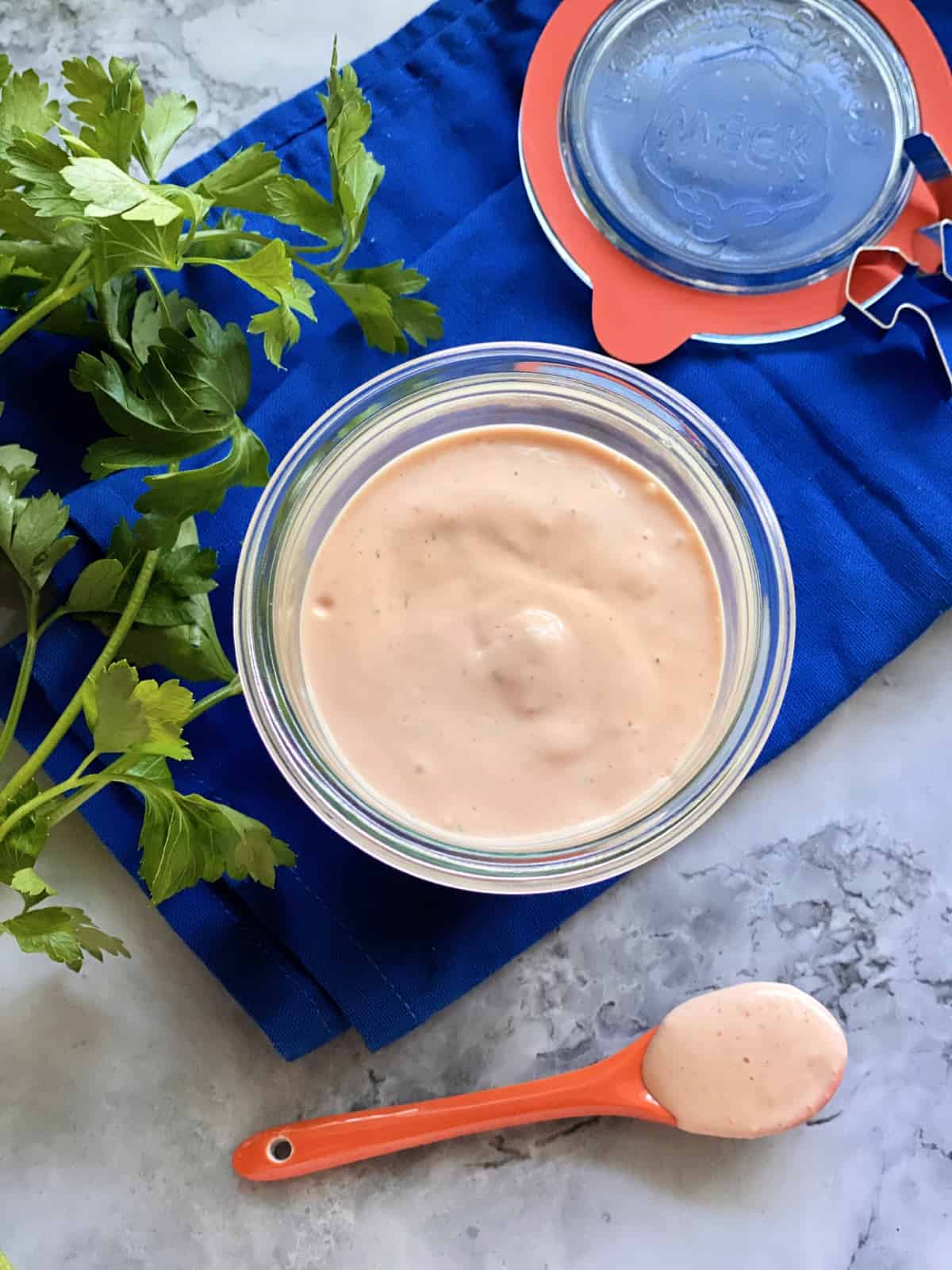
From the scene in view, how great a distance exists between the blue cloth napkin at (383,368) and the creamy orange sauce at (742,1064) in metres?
0.15

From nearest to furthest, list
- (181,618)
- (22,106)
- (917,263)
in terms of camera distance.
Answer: (22,106), (181,618), (917,263)

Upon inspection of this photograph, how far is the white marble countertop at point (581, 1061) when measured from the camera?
44.6 inches

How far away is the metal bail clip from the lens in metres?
1.15

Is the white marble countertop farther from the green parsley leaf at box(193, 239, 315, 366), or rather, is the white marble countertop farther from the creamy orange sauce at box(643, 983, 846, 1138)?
the green parsley leaf at box(193, 239, 315, 366)

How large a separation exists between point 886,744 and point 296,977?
613mm

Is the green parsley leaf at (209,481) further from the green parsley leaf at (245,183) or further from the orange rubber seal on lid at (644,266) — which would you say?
the orange rubber seal on lid at (644,266)

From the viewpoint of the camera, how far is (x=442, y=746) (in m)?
1.03

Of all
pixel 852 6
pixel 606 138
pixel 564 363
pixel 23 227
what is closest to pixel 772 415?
pixel 564 363

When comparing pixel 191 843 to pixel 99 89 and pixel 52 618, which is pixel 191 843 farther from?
pixel 99 89

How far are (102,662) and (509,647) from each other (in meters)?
0.35

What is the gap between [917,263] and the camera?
1169 millimetres

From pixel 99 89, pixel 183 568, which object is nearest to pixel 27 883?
pixel 183 568

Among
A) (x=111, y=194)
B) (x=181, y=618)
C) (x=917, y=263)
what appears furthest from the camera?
(x=917, y=263)

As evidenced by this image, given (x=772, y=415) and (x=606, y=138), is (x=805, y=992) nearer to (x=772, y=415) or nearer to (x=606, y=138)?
(x=772, y=415)
